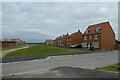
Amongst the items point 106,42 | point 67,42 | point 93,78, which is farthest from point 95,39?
point 93,78

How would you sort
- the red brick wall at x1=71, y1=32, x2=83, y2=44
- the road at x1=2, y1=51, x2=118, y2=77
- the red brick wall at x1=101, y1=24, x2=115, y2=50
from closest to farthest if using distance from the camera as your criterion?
the road at x1=2, y1=51, x2=118, y2=77 → the red brick wall at x1=101, y1=24, x2=115, y2=50 → the red brick wall at x1=71, y1=32, x2=83, y2=44

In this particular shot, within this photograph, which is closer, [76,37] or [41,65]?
[41,65]

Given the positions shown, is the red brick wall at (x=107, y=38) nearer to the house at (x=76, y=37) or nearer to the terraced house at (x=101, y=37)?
the terraced house at (x=101, y=37)

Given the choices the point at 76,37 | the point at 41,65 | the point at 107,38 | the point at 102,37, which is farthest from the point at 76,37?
the point at 41,65

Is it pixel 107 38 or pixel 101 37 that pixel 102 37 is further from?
pixel 107 38

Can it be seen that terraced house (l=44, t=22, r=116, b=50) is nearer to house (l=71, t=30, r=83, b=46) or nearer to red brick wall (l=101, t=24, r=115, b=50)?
red brick wall (l=101, t=24, r=115, b=50)

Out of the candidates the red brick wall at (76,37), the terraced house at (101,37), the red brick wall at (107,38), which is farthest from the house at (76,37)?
the red brick wall at (107,38)

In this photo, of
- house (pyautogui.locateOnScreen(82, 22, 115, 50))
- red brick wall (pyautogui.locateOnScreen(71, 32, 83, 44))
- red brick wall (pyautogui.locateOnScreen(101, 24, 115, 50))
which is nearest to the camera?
house (pyautogui.locateOnScreen(82, 22, 115, 50))

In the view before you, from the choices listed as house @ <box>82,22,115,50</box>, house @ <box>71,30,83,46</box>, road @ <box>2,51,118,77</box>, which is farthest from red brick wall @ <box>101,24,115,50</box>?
road @ <box>2,51,118,77</box>

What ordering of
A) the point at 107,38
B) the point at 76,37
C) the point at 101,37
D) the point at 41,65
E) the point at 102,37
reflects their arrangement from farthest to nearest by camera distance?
the point at 76,37 < the point at 107,38 < the point at 102,37 < the point at 101,37 < the point at 41,65

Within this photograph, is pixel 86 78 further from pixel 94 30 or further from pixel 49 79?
pixel 94 30

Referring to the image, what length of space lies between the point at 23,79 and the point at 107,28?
160ft

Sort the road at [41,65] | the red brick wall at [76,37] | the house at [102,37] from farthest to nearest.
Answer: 1. the red brick wall at [76,37]
2. the house at [102,37]
3. the road at [41,65]

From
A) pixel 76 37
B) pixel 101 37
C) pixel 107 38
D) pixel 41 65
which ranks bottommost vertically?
pixel 41 65
